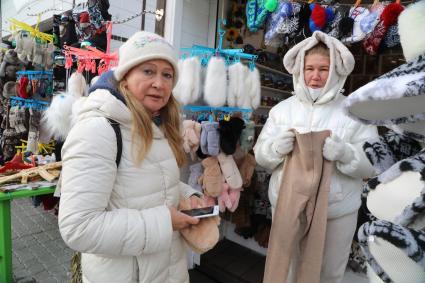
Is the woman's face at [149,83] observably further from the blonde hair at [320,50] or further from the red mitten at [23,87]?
the red mitten at [23,87]

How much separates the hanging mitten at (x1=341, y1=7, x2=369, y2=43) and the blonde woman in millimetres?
1945

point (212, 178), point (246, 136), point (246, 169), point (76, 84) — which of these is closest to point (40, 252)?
point (76, 84)

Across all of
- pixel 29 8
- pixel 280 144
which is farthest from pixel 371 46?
pixel 29 8

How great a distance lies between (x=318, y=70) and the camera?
175 cm

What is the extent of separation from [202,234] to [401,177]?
2.91ft

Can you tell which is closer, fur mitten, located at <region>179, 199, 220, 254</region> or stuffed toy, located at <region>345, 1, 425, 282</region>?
stuffed toy, located at <region>345, 1, 425, 282</region>

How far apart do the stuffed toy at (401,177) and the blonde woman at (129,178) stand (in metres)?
0.75

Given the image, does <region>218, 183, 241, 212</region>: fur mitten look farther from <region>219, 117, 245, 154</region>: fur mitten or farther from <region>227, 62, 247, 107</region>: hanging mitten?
<region>227, 62, 247, 107</region>: hanging mitten

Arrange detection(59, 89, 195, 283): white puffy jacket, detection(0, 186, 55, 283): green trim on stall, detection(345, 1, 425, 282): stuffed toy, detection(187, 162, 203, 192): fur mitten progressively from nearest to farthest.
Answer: detection(345, 1, 425, 282): stuffed toy → detection(59, 89, 195, 283): white puffy jacket → detection(0, 186, 55, 283): green trim on stall → detection(187, 162, 203, 192): fur mitten

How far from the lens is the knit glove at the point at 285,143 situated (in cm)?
168

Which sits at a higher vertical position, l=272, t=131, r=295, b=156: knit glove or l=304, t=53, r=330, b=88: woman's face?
l=304, t=53, r=330, b=88: woman's face

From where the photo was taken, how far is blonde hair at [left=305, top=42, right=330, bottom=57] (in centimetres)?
174

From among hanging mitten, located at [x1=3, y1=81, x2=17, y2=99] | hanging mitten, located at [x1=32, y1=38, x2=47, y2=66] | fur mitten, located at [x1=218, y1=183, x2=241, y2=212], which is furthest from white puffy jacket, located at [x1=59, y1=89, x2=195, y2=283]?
hanging mitten, located at [x1=3, y1=81, x2=17, y2=99]

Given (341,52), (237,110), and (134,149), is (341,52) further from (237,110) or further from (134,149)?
(134,149)
